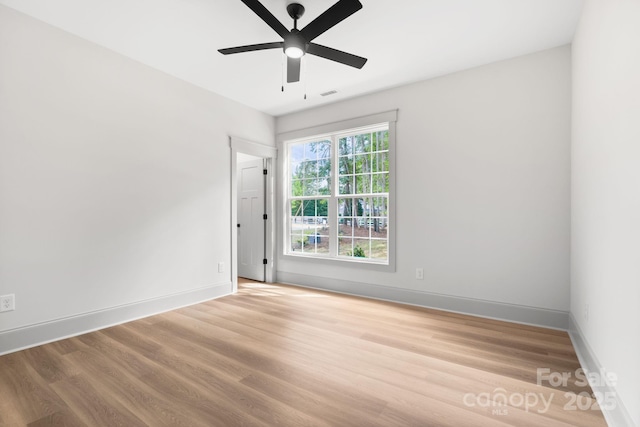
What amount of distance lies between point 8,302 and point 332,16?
3.24 metres

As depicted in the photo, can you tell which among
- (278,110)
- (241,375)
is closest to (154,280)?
(241,375)

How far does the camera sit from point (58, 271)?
263 cm

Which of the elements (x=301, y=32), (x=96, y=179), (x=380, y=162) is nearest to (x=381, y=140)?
(x=380, y=162)

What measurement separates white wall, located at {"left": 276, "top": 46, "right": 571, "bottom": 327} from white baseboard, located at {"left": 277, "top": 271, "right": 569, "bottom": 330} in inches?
1.5

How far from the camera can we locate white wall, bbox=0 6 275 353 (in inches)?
95.3

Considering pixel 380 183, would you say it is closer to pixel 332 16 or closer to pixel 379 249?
pixel 379 249

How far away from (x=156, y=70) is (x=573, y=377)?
15.1ft

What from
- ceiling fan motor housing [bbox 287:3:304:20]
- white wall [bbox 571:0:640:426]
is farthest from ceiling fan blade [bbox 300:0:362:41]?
white wall [bbox 571:0:640:426]

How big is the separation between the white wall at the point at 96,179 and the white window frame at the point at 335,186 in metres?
1.11

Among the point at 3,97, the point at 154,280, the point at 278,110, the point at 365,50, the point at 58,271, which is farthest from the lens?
the point at 278,110

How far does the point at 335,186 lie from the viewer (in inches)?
171

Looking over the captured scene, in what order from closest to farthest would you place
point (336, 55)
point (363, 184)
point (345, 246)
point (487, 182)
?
point (336, 55) → point (487, 182) → point (363, 184) → point (345, 246)

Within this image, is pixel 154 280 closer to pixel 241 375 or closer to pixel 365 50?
pixel 241 375

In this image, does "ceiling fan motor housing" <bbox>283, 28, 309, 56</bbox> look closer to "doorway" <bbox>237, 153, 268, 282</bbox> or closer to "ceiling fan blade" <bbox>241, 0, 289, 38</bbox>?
"ceiling fan blade" <bbox>241, 0, 289, 38</bbox>
